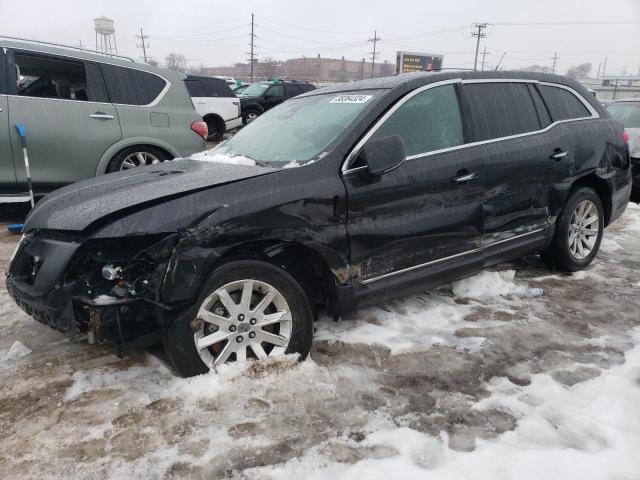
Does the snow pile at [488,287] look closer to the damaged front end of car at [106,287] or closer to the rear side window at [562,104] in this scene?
the rear side window at [562,104]

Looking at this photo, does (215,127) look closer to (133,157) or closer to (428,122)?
(133,157)

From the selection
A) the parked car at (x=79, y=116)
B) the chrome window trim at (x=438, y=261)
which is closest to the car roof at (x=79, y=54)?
the parked car at (x=79, y=116)

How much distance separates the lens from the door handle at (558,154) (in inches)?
157

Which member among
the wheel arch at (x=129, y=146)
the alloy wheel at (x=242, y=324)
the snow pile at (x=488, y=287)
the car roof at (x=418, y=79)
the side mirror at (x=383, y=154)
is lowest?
the snow pile at (x=488, y=287)

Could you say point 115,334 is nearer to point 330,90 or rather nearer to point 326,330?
point 326,330

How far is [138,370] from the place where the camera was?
2867mm

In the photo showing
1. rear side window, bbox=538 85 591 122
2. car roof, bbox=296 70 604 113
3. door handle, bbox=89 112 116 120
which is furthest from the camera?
door handle, bbox=89 112 116 120

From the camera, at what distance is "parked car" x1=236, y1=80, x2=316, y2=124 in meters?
17.8

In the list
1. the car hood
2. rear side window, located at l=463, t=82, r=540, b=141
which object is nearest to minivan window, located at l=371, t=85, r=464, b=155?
rear side window, located at l=463, t=82, r=540, b=141

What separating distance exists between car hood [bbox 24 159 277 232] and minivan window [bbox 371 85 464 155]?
3.08 feet

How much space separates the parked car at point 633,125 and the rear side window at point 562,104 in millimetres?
4176

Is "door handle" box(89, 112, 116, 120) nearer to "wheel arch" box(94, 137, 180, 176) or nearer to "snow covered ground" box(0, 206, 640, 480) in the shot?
"wheel arch" box(94, 137, 180, 176)

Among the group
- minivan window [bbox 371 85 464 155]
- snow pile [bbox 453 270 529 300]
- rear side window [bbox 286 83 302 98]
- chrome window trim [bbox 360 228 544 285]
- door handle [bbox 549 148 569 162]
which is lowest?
snow pile [bbox 453 270 529 300]

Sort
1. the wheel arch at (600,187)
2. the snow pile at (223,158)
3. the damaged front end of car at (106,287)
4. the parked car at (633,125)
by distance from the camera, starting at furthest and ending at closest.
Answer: the parked car at (633,125) < the wheel arch at (600,187) < the snow pile at (223,158) < the damaged front end of car at (106,287)
